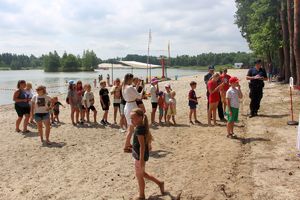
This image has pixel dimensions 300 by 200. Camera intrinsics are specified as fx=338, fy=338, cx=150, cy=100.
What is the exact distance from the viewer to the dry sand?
18.8ft

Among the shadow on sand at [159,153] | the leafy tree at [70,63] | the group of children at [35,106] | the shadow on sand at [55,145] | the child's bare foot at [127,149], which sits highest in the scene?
the leafy tree at [70,63]

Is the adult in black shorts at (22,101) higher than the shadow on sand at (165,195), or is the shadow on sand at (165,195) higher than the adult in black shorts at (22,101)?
the adult in black shorts at (22,101)

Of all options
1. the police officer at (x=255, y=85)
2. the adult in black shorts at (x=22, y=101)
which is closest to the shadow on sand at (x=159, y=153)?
the police officer at (x=255, y=85)

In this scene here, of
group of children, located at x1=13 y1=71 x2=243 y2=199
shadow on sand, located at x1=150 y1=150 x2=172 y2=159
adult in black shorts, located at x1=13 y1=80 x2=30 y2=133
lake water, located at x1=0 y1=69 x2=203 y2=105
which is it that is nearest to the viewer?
shadow on sand, located at x1=150 y1=150 x2=172 y2=159

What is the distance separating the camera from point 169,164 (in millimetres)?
7152

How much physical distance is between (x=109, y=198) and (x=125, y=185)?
1.93 feet

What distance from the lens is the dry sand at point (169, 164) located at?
5.72 m

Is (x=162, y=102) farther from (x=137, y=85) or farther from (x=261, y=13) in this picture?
(x=261, y=13)

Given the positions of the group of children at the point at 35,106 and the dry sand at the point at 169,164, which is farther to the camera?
the group of children at the point at 35,106

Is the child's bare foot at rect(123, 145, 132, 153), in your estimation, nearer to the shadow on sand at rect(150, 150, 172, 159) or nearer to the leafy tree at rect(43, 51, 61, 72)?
the shadow on sand at rect(150, 150, 172, 159)

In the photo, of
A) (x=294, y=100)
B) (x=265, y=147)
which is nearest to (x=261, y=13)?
(x=294, y=100)

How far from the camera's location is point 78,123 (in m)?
12.6

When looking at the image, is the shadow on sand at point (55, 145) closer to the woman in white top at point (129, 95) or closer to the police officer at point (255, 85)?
the woman in white top at point (129, 95)

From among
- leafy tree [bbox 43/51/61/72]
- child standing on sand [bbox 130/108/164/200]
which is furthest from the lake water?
leafy tree [bbox 43/51/61/72]
